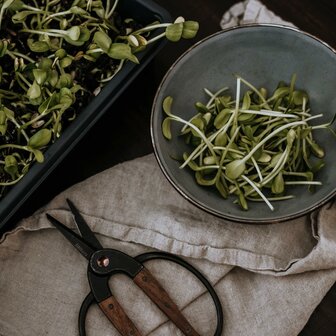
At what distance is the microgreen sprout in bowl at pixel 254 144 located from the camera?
81 cm

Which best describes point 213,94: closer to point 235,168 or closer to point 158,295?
point 235,168

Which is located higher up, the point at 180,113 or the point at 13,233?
the point at 180,113

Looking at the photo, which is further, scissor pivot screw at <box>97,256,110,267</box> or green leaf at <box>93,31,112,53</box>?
scissor pivot screw at <box>97,256,110,267</box>

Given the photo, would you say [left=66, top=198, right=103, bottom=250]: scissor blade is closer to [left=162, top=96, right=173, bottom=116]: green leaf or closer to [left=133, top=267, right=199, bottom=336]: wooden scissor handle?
[left=133, top=267, right=199, bottom=336]: wooden scissor handle

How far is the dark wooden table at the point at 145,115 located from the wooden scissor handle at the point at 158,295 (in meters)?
0.18

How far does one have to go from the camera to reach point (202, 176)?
839 millimetres

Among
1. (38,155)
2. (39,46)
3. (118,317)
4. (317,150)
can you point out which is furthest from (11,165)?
(317,150)

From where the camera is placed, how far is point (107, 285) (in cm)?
85

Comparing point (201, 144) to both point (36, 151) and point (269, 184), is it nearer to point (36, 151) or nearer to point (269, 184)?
point (269, 184)

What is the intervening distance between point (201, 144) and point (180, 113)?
66 millimetres

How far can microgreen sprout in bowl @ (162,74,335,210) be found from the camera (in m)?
0.81

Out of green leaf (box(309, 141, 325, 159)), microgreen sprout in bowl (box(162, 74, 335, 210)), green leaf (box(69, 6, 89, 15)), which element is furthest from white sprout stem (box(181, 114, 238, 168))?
green leaf (box(69, 6, 89, 15))

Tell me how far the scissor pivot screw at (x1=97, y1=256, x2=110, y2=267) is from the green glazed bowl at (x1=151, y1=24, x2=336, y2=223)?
0.47ft

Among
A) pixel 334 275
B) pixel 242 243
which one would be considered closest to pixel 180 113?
pixel 242 243
